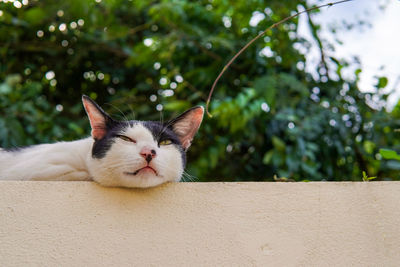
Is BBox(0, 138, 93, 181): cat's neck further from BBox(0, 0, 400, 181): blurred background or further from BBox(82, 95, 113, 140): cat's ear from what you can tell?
BBox(0, 0, 400, 181): blurred background

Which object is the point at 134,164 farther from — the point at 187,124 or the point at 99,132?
the point at 187,124

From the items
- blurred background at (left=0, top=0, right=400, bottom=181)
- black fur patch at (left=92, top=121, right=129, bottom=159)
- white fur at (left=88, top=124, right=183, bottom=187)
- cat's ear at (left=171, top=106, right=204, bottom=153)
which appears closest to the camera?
white fur at (left=88, top=124, right=183, bottom=187)

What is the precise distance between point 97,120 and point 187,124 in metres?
0.37

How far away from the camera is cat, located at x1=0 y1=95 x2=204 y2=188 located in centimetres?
133

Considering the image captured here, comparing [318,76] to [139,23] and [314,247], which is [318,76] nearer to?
[139,23]

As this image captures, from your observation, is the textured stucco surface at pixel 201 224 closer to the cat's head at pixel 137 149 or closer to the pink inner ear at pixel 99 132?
the cat's head at pixel 137 149

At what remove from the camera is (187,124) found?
1.66 m

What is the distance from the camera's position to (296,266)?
1265 millimetres

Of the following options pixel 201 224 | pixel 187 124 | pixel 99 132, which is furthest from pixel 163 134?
pixel 201 224

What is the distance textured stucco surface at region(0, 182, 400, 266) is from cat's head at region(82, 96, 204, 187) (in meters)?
0.06

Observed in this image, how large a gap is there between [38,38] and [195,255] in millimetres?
3052

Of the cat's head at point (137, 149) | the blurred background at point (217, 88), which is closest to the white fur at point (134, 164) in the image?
the cat's head at point (137, 149)

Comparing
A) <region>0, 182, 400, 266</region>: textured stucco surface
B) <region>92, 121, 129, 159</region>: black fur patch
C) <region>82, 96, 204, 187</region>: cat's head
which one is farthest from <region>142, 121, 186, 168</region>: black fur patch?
<region>0, 182, 400, 266</region>: textured stucco surface

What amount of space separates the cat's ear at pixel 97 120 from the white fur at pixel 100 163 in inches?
3.4
